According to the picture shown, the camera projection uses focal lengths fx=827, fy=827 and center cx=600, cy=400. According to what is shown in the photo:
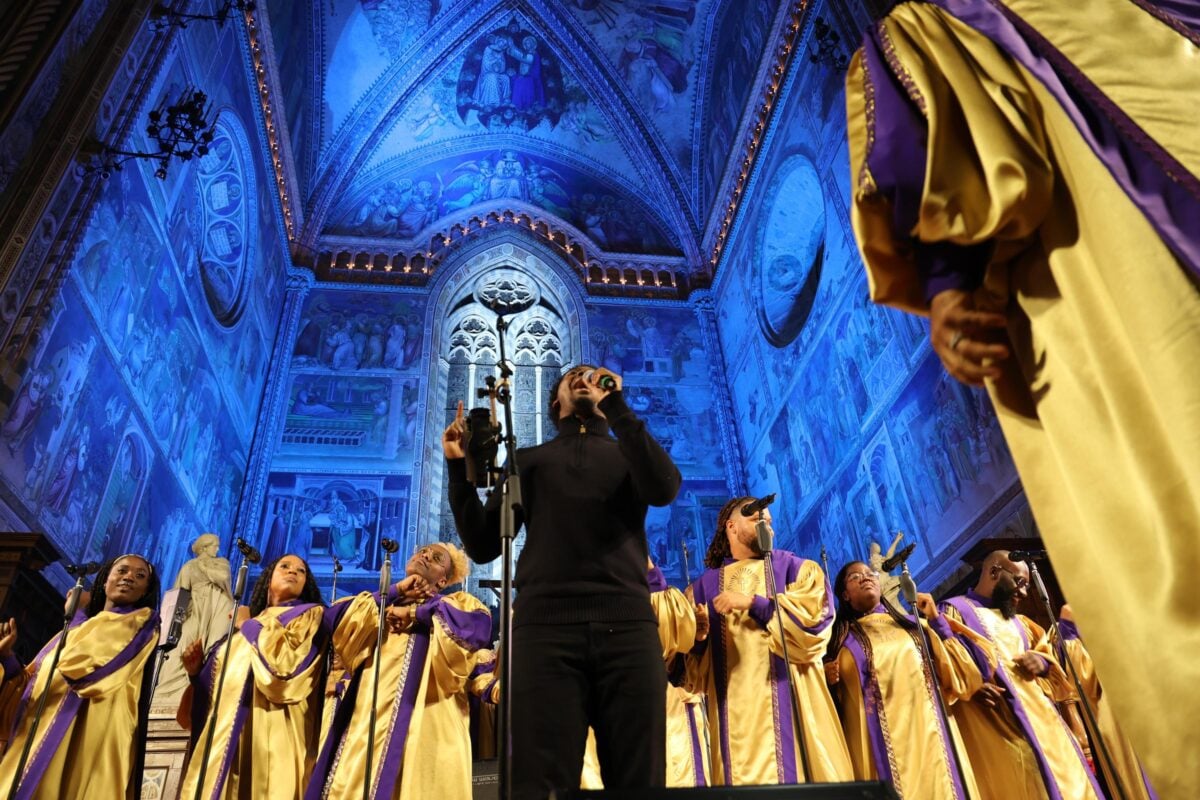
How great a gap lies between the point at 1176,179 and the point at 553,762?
154 cm

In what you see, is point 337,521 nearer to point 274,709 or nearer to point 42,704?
point 274,709

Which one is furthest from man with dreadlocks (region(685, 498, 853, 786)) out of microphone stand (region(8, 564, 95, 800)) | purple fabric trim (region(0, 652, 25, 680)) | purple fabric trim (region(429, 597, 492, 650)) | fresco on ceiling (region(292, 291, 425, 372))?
fresco on ceiling (region(292, 291, 425, 372))

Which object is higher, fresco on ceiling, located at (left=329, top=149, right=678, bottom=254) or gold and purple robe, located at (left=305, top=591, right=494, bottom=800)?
fresco on ceiling, located at (left=329, top=149, right=678, bottom=254)

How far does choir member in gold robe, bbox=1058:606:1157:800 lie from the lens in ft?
12.7

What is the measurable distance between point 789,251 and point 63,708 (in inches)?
434

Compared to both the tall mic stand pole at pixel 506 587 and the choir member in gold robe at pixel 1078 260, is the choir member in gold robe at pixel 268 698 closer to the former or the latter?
the tall mic stand pole at pixel 506 587

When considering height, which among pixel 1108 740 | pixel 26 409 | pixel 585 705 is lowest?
pixel 585 705

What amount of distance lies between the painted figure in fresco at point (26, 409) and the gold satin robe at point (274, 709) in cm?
339

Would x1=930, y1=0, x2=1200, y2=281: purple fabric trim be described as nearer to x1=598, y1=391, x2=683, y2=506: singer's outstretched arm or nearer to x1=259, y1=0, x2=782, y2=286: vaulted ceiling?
x1=598, y1=391, x2=683, y2=506: singer's outstretched arm

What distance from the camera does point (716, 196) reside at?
50.0 feet

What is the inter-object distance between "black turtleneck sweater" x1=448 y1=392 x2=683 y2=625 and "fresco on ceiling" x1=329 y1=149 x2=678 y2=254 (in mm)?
14113

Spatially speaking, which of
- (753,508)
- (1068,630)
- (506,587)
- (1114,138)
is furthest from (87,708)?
(1068,630)

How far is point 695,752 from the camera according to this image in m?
4.81

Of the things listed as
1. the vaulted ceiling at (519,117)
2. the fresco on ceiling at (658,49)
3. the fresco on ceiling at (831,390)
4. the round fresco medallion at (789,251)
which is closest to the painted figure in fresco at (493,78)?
the vaulted ceiling at (519,117)
